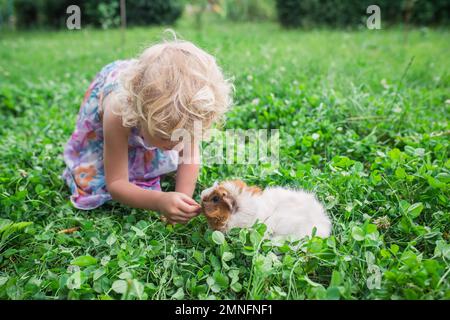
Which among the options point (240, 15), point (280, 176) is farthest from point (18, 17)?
point (280, 176)

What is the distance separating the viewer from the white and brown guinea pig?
157cm

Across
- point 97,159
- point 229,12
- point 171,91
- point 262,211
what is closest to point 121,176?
point 97,159

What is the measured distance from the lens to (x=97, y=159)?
223cm

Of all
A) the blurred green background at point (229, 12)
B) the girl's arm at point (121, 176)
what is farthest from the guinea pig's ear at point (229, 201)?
the blurred green background at point (229, 12)

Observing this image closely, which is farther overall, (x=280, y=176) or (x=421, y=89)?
(x=421, y=89)

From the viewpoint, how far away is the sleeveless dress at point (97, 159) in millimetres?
2086

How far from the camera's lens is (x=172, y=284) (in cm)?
148

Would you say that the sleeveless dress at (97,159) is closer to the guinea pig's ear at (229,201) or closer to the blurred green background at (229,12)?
the guinea pig's ear at (229,201)

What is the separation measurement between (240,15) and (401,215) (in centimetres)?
949

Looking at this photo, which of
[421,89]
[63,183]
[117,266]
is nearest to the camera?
[117,266]

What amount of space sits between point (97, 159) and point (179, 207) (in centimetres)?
78

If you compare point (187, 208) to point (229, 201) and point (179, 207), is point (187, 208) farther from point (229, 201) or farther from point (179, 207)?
point (229, 201)
